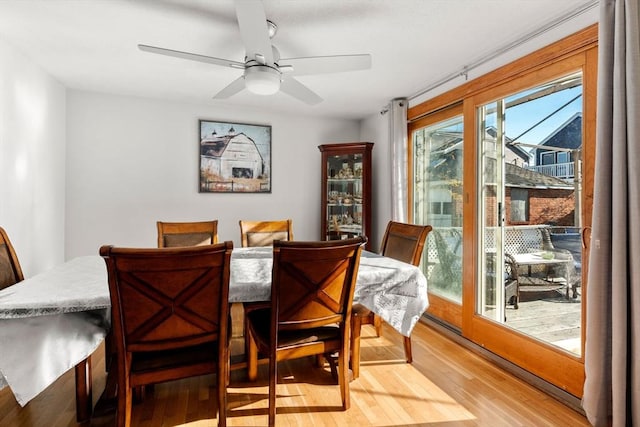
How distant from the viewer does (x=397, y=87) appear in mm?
3256

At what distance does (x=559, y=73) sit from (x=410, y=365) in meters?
2.10

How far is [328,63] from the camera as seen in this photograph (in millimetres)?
1964

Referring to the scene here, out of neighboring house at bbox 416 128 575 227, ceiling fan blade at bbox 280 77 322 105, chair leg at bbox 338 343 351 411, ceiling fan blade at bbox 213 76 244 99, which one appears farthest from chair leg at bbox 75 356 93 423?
neighboring house at bbox 416 128 575 227

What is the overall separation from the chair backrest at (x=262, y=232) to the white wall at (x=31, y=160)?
1667 mm

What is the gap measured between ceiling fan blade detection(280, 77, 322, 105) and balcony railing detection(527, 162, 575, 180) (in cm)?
A: 163

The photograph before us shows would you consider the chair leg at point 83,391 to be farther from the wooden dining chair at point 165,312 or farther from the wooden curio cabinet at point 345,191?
the wooden curio cabinet at point 345,191

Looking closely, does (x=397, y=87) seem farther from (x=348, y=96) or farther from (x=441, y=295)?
(x=441, y=295)

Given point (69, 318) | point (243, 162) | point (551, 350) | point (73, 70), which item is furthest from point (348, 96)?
point (69, 318)

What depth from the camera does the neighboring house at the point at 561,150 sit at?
2012 mm

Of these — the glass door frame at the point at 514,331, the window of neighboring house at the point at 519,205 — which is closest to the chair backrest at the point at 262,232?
the glass door frame at the point at 514,331

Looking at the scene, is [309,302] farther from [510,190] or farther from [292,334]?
[510,190]

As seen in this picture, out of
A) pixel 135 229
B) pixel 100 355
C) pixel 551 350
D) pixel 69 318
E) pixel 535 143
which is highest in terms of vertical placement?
pixel 535 143

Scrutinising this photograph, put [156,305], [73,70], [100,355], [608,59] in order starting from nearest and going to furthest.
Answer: [156,305], [608,59], [100,355], [73,70]

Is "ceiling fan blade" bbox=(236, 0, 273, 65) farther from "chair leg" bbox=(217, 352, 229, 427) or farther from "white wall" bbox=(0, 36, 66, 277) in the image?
"white wall" bbox=(0, 36, 66, 277)
